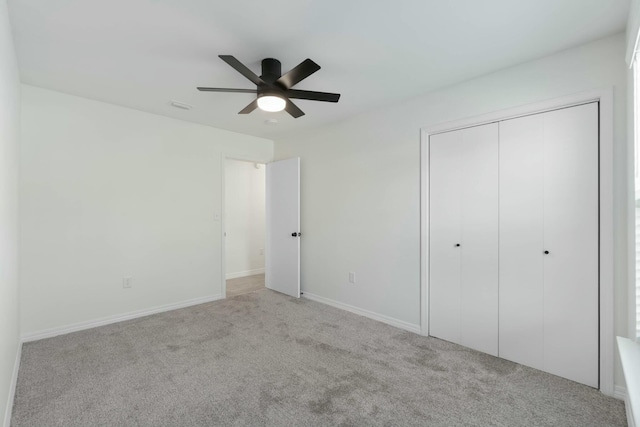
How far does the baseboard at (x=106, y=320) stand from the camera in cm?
289

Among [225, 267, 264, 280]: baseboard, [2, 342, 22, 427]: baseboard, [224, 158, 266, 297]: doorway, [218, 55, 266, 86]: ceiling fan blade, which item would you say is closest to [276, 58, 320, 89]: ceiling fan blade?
[218, 55, 266, 86]: ceiling fan blade

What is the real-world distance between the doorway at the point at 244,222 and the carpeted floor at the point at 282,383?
2.55 meters

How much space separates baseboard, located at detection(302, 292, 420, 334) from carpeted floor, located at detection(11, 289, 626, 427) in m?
0.11

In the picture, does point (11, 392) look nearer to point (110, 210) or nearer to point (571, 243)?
point (110, 210)

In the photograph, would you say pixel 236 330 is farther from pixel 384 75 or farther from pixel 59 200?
pixel 384 75

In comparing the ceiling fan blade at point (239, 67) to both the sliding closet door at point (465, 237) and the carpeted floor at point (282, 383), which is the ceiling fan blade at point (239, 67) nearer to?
the sliding closet door at point (465, 237)

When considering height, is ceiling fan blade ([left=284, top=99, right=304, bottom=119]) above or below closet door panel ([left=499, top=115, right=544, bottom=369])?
above

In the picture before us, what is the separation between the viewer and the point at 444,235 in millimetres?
2910

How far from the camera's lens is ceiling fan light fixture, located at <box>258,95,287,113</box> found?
92.1 inches

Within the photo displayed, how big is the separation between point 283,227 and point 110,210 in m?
2.20

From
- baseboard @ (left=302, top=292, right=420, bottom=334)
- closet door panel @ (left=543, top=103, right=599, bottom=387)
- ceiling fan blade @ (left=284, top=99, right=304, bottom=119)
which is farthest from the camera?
baseboard @ (left=302, top=292, right=420, bottom=334)

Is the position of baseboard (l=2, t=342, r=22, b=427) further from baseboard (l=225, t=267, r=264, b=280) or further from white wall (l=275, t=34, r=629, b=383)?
baseboard (l=225, t=267, r=264, b=280)

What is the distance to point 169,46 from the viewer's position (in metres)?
2.17

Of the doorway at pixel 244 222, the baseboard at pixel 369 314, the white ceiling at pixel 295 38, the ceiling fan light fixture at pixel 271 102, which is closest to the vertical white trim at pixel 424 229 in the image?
the baseboard at pixel 369 314
